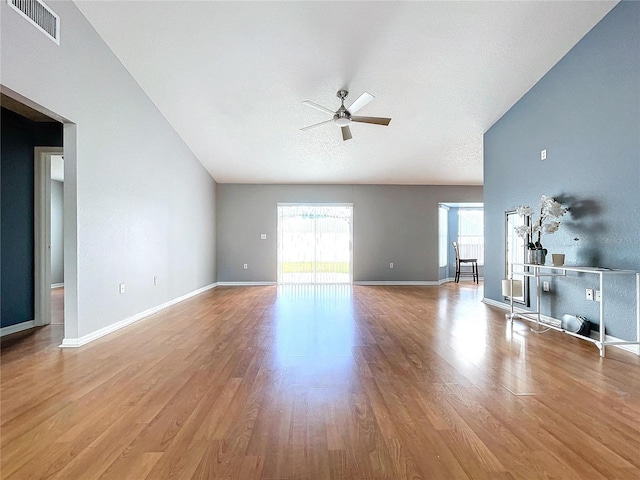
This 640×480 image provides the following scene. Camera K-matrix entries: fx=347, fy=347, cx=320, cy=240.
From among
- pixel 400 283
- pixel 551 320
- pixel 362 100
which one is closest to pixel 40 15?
pixel 362 100

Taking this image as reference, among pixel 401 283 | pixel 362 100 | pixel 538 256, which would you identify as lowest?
pixel 401 283

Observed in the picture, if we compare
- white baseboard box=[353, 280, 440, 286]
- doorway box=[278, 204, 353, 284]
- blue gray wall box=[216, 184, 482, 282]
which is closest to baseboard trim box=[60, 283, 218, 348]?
blue gray wall box=[216, 184, 482, 282]

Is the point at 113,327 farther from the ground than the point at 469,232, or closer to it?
closer to it

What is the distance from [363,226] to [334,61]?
15.5ft

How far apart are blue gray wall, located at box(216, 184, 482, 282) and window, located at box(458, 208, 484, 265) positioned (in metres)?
1.14

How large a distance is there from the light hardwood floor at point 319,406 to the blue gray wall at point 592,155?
2.04 feet

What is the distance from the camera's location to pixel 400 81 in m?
4.56

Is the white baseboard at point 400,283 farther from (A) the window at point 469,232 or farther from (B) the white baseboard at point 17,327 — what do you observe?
(B) the white baseboard at point 17,327

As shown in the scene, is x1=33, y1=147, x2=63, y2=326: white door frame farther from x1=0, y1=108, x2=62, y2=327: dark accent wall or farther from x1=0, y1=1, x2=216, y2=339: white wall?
x1=0, y1=1, x2=216, y2=339: white wall

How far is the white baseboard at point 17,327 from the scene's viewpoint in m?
3.74

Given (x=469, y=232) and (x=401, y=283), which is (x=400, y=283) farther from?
(x=469, y=232)

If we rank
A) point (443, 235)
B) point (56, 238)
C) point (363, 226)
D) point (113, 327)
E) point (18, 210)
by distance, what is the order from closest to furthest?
point (113, 327)
point (18, 210)
point (56, 238)
point (363, 226)
point (443, 235)

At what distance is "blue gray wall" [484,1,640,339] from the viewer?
320 cm

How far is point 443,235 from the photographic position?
9.02 metres
